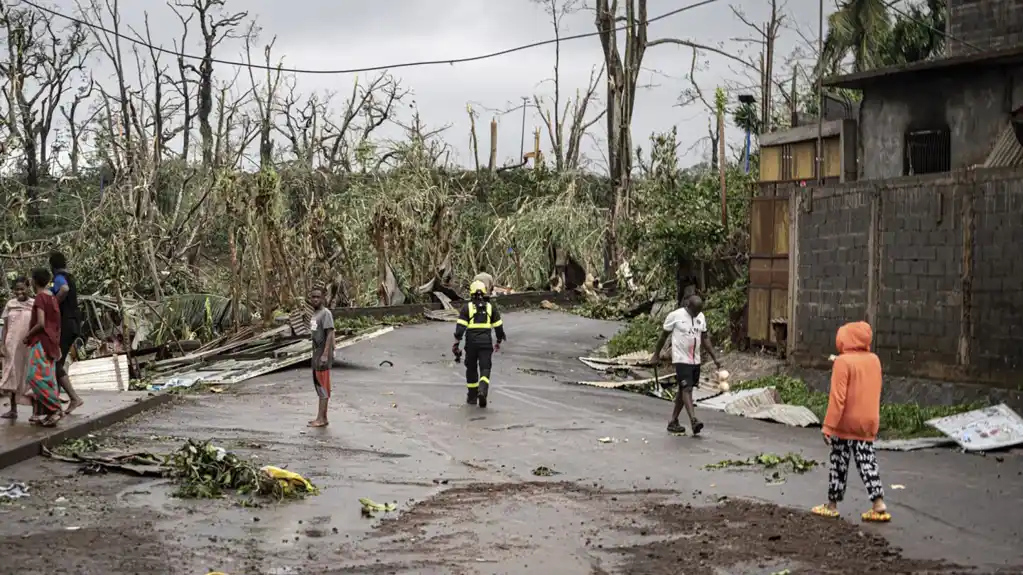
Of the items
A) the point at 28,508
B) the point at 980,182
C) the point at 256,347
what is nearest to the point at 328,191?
the point at 256,347

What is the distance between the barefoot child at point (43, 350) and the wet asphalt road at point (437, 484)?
83 centimetres

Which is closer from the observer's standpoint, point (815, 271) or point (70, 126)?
point (815, 271)

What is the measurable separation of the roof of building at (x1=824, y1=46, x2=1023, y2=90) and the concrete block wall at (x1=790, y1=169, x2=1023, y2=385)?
354 centimetres

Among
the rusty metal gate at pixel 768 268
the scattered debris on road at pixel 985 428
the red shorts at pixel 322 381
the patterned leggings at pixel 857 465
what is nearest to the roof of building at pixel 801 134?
the rusty metal gate at pixel 768 268

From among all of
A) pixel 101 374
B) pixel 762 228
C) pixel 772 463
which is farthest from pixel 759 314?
pixel 101 374

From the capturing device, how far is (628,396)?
1988cm

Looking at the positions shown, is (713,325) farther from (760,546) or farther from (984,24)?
(760,546)

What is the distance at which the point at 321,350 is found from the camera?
14922mm

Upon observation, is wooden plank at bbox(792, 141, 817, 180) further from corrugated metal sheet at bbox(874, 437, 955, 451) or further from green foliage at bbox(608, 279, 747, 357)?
corrugated metal sheet at bbox(874, 437, 955, 451)

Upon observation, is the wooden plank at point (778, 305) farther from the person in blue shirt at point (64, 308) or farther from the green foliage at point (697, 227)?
the person in blue shirt at point (64, 308)

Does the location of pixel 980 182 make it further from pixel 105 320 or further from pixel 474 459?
pixel 105 320

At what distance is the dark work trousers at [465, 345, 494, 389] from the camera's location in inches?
694

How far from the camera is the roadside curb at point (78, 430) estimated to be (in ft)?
37.6

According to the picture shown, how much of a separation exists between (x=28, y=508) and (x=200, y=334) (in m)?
17.9
